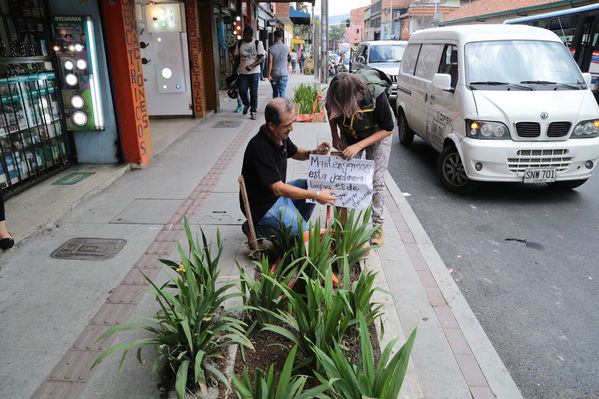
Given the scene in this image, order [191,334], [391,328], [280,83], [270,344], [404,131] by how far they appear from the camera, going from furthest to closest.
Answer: [280,83] → [404,131] → [391,328] → [270,344] → [191,334]

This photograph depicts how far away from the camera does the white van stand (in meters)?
5.32

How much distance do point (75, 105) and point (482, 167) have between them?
5.29 metres

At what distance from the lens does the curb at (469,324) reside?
262 centimetres

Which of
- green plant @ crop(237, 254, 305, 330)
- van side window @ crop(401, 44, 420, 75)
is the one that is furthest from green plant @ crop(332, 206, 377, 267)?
van side window @ crop(401, 44, 420, 75)

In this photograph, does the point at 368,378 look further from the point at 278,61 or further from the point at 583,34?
the point at 583,34

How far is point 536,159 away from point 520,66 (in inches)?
55.1

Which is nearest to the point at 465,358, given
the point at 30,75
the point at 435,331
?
the point at 435,331

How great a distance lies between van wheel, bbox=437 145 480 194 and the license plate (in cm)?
68

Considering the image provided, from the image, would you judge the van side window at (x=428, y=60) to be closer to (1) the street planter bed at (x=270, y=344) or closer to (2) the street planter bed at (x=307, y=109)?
(2) the street planter bed at (x=307, y=109)

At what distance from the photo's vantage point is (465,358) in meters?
2.81

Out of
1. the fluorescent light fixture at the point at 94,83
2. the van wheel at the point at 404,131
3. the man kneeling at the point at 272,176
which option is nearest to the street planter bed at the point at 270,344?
the man kneeling at the point at 272,176

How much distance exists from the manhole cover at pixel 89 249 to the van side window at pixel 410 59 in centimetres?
587

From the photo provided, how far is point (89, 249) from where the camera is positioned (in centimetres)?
409

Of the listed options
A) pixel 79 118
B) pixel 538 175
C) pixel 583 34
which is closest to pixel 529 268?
pixel 538 175
